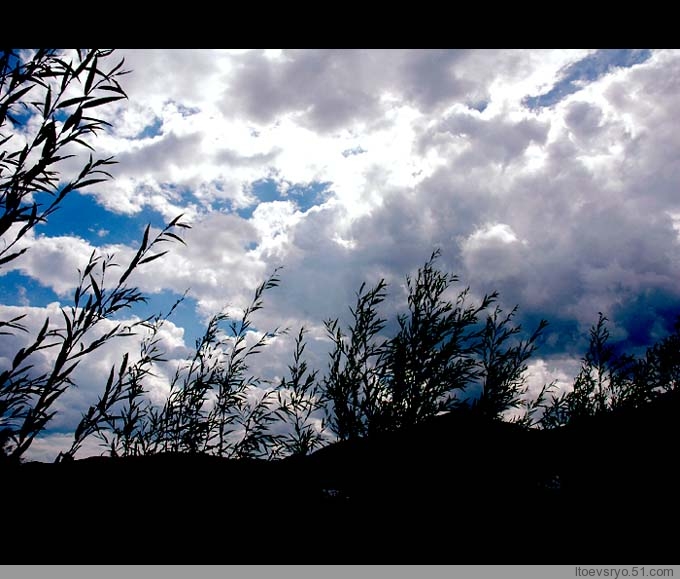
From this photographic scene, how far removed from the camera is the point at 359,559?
3.16 m

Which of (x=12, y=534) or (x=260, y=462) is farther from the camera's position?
(x=260, y=462)

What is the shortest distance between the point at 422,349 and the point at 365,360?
85cm

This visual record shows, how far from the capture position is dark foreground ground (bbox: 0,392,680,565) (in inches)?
113

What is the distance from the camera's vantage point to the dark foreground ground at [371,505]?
287 cm

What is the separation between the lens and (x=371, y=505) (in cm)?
421
